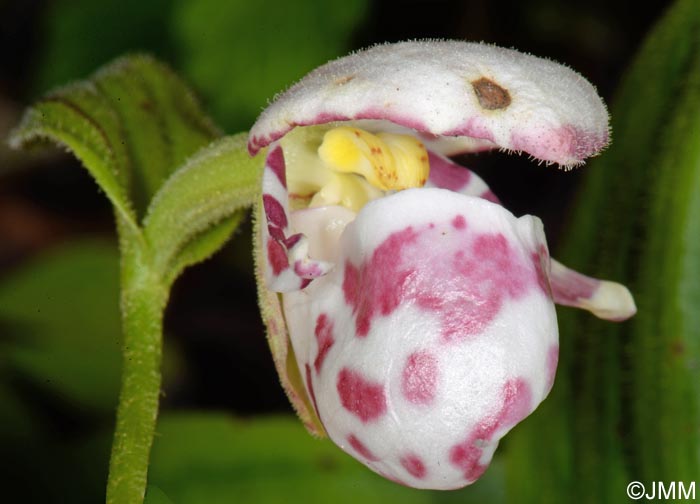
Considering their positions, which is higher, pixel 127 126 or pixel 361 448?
pixel 127 126

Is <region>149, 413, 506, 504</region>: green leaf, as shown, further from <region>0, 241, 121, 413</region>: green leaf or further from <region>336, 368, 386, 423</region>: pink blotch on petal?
<region>336, 368, 386, 423</region>: pink blotch on petal

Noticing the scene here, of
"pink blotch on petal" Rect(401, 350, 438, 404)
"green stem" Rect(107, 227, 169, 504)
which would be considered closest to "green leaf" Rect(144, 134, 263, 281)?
"green stem" Rect(107, 227, 169, 504)

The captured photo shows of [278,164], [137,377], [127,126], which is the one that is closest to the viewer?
[278,164]

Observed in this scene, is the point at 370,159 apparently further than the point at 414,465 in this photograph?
Yes

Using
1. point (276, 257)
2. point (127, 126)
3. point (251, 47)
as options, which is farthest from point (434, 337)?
point (251, 47)

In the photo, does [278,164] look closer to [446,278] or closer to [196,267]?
[446,278]

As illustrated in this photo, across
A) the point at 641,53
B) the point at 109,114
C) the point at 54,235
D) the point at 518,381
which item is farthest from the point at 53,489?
the point at 641,53
